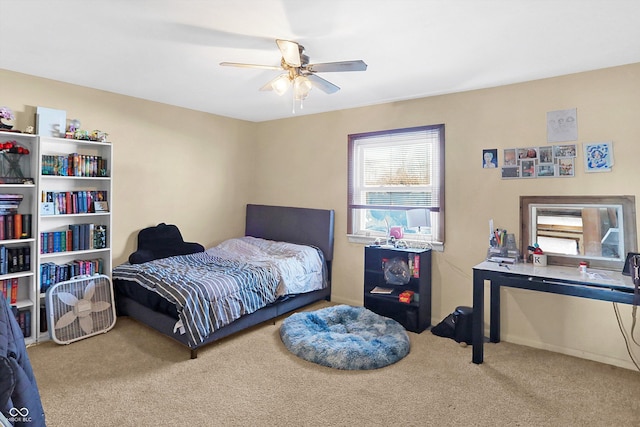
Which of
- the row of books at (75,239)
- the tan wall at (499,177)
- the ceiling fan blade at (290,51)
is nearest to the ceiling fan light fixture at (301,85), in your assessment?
the ceiling fan blade at (290,51)

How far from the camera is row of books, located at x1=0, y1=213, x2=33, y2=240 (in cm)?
297

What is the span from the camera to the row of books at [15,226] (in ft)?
9.73

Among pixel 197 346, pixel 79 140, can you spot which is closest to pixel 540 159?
pixel 197 346

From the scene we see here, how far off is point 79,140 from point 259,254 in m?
2.13

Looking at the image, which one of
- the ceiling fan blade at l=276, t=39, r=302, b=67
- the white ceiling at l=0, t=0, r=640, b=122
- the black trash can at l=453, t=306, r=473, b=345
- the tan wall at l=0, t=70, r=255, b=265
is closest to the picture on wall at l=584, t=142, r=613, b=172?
the white ceiling at l=0, t=0, r=640, b=122

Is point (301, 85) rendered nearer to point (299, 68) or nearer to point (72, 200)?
point (299, 68)

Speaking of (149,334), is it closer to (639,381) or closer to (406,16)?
(406,16)

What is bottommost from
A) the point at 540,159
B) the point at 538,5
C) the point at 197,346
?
the point at 197,346

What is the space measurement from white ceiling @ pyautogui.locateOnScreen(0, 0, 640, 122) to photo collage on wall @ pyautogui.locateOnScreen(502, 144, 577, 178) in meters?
0.64

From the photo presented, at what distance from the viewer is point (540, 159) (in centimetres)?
312

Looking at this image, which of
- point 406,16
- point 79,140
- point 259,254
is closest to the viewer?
point 406,16

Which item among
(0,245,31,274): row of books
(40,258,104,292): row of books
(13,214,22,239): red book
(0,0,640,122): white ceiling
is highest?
(0,0,640,122): white ceiling

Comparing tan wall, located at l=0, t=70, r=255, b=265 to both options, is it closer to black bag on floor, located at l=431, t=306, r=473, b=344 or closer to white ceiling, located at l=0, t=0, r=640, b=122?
white ceiling, located at l=0, t=0, r=640, b=122

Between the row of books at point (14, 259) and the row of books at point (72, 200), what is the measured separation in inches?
15.4
